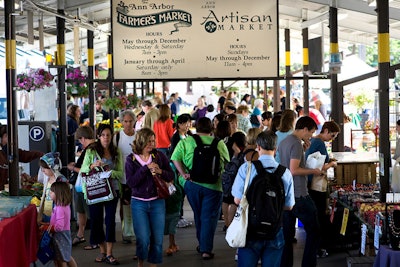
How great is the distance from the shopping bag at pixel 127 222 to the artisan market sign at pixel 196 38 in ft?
7.84

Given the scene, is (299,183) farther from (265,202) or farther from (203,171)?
(265,202)

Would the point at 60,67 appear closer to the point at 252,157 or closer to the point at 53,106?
the point at 53,106

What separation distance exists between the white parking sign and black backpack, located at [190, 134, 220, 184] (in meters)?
3.67

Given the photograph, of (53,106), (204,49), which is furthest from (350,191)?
(53,106)

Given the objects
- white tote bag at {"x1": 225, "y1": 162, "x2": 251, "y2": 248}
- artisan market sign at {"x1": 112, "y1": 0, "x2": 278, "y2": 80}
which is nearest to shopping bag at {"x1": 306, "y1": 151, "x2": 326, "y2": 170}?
white tote bag at {"x1": 225, "y1": 162, "x2": 251, "y2": 248}

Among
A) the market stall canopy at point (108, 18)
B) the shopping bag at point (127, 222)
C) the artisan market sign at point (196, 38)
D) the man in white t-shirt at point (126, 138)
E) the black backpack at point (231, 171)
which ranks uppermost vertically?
the market stall canopy at point (108, 18)

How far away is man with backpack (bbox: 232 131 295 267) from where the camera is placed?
20.5 feet

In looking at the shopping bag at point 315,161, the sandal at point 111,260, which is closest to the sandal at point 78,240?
the sandal at point 111,260

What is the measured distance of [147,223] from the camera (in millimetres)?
8102

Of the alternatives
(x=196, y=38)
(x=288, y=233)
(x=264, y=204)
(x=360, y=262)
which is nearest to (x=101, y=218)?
(x=288, y=233)

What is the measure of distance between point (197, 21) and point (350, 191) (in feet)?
11.7

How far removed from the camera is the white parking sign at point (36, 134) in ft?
39.6

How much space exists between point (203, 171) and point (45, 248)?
210 cm

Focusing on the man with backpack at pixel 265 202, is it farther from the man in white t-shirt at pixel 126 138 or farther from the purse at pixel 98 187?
the man in white t-shirt at pixel 126 138
